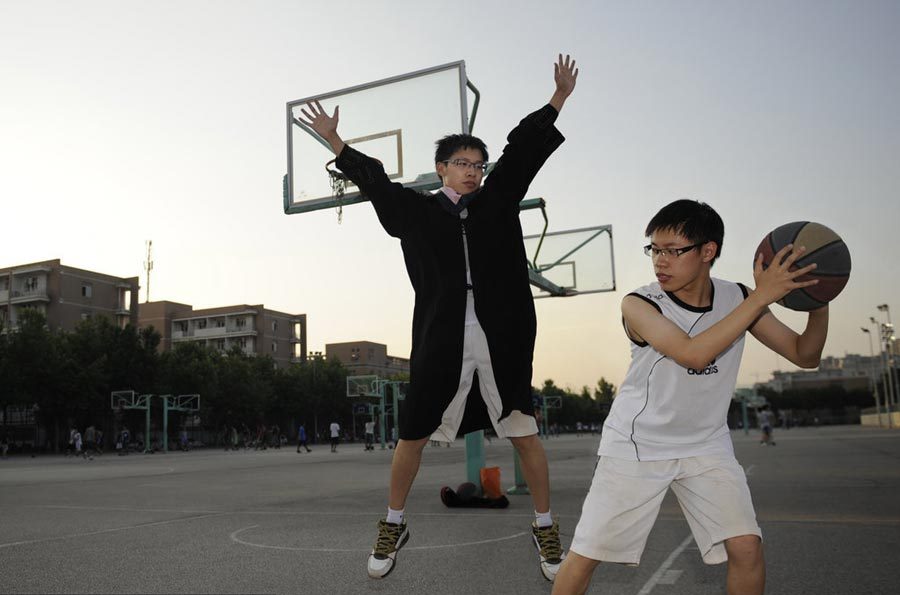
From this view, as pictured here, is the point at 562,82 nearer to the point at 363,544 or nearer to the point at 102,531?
the point at 363,544

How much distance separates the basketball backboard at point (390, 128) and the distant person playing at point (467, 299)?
19.3 feet

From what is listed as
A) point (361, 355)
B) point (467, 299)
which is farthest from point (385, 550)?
point (361, 355)

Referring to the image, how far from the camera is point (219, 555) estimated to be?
22.0ft

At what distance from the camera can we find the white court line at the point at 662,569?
17.1ft

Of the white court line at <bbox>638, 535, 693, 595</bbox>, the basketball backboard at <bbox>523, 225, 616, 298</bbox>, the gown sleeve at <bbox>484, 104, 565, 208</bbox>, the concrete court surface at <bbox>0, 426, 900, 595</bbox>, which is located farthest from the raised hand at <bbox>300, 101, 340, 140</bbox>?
the basketball backboard at <bbox>523, 225, 616, 298</bbox>

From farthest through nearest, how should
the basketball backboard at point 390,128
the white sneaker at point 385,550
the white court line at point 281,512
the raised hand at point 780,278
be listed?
the basketball backboard at point 390,128 < the white court line at point 281,512 < the white sneaker at point 385,550 < the raised hand at point 780,278

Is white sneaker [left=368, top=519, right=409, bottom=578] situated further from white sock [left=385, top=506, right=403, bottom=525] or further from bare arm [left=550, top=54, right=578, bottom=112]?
bare arm [left=550, top=54, right=578, bottom=112]

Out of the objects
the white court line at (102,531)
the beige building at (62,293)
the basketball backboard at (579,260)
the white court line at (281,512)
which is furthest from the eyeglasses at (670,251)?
the beige building at (62,293)

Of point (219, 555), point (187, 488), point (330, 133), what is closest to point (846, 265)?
point (330, 133)

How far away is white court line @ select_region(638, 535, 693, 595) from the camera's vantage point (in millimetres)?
5199

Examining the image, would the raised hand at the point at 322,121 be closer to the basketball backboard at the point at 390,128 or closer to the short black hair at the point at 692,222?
the short black hair at the point at 692,222

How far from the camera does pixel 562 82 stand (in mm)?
3824

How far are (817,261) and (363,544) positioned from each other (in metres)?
5.49

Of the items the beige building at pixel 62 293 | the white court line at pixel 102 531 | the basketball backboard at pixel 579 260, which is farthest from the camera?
the beige building at pixel 62 293
